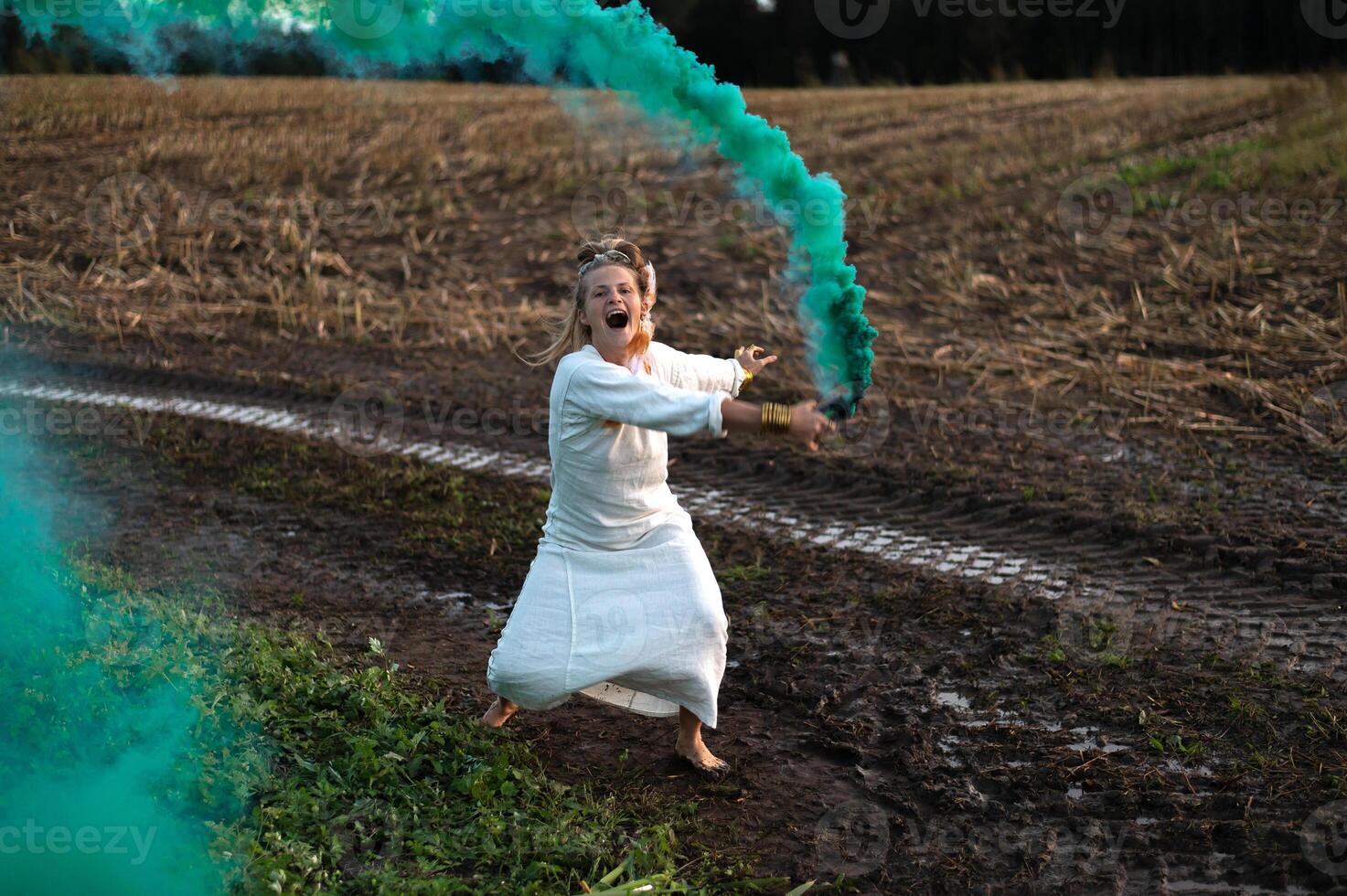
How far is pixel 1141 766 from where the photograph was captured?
164 inches

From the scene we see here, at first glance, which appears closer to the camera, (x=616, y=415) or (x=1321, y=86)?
(x=616, y=415)

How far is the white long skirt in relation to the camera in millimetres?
4012

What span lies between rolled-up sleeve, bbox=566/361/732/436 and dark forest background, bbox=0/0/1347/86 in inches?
860

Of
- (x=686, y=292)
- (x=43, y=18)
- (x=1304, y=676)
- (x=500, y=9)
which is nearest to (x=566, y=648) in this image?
(x=500, y=9)

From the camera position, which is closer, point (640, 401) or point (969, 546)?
point (640, 401)

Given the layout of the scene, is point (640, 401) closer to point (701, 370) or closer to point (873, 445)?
point (701, 370)

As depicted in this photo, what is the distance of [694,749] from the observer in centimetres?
426

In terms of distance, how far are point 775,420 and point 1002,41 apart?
31553 mm

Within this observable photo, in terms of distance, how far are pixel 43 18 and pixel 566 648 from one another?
4.02m

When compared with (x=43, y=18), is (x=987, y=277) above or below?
below

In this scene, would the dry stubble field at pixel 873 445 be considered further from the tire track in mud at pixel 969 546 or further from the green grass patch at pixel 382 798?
the green grass patch at pixel 382 798

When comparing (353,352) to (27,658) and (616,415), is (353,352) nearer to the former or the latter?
(27,658)

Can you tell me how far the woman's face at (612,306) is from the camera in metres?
3.91

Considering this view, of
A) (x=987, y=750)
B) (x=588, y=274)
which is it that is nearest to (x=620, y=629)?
(x=588, y=274)
